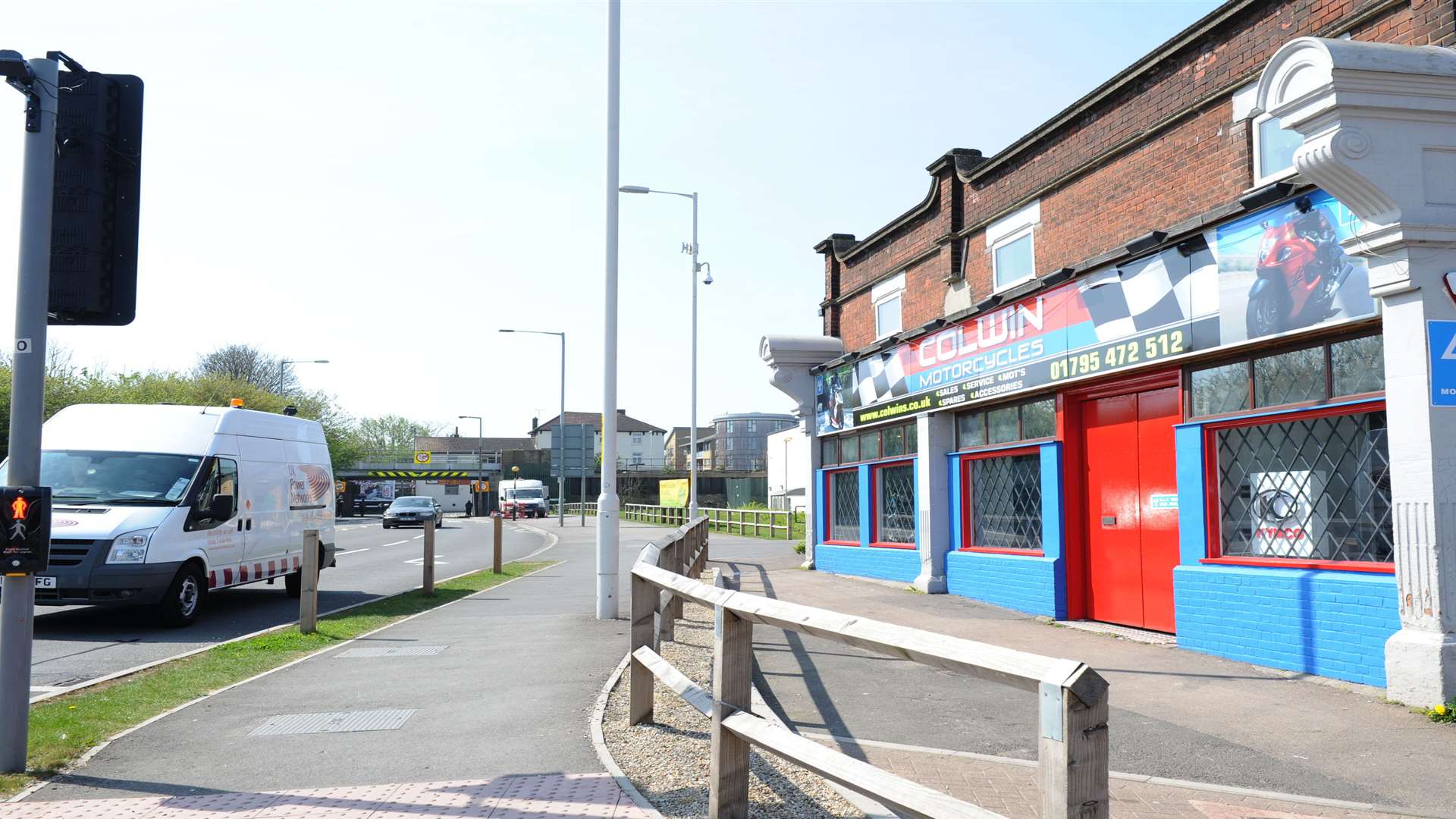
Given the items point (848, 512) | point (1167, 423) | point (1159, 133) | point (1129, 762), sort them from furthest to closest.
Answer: point (848, 512) → point (1159, 133) → point (1167, 423) → point (1129, 762)

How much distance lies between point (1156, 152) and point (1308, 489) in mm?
4526

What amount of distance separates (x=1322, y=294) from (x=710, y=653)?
563cm

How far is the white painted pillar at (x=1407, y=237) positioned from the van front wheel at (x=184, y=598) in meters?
11.3

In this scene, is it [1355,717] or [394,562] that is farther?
[394,562]

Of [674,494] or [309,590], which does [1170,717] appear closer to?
[309,590]

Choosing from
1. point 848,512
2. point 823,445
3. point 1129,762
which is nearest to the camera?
point 1129,762

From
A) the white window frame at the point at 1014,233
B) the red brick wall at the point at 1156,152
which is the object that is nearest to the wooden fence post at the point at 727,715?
the red brick wall at the point at 1156,152

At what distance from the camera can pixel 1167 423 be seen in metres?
10.5

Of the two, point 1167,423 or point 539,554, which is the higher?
point 1167,423

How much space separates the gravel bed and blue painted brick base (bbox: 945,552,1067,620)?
6.09 metres

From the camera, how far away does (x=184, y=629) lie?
1195 cm

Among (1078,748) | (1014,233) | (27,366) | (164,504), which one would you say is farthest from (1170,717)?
(164,504)

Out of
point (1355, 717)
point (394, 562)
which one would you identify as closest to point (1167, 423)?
point (1355, 717)

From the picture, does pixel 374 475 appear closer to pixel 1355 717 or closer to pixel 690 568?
pixel 690 568
